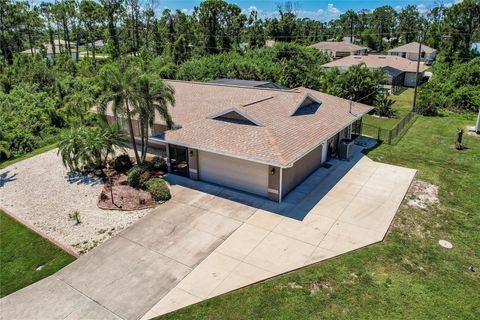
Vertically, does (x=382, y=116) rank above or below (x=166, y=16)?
below

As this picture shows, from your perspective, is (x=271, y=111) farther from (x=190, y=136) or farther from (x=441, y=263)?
(x=441, y=263)

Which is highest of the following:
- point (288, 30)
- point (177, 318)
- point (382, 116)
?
point (288, 30)

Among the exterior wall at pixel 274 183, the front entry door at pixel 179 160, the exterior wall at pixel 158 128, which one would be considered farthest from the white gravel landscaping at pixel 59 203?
the exterior wall at pixel 274 183

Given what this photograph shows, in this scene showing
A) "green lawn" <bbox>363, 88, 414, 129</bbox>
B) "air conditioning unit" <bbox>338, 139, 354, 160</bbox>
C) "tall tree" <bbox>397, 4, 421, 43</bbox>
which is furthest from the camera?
"tall tree" <bbox>397, 4, 421, 43</bbox>

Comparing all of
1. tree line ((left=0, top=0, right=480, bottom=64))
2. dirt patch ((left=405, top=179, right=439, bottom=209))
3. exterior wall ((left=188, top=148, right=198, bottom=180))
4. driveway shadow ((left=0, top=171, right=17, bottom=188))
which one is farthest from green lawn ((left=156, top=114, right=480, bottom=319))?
tree line ((left=0, top=0, right=480, bottom=64))

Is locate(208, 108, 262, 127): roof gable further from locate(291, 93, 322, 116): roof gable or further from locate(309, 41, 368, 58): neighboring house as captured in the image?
locate(309, 41, 368, 58): neighboring house

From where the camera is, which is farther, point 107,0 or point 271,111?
point 107,0

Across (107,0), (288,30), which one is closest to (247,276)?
(107,0)
